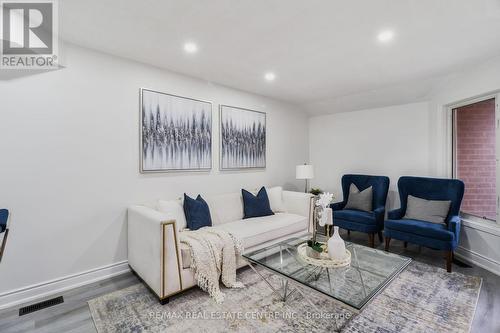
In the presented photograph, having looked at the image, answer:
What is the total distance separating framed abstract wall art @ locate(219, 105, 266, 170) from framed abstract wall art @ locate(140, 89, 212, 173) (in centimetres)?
27

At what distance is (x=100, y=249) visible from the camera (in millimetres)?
2607

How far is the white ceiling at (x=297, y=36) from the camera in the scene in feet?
6.16

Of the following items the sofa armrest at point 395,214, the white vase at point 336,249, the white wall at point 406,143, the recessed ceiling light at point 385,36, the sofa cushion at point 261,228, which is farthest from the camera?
the sofa armrest at point 395,214

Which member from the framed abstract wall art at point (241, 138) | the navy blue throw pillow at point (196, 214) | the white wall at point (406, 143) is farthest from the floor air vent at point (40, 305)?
the white wall at point (406, 143)

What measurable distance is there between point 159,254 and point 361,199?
123 inches

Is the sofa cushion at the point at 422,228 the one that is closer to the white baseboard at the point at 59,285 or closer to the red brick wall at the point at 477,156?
the red brick wall at the point at 477,156

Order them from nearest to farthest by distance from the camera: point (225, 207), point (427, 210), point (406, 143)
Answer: point (427, 210)
point (225, 207)
point (406, 143)

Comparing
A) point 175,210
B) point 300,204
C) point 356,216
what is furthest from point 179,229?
point 356,216

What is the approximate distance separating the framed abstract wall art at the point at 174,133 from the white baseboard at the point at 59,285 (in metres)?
1.12

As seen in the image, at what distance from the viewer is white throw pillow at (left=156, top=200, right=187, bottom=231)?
2777 mm

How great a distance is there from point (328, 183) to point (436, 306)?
9.93 ft

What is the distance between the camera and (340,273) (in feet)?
6.45

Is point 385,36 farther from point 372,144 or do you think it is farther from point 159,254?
point 159,254

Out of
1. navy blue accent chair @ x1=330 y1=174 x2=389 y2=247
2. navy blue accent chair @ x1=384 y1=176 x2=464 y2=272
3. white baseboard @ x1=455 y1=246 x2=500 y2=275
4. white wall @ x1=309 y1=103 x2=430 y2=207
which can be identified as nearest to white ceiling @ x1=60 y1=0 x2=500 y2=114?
white wall @ x1=309 y1=103 x2=430 y2=207
